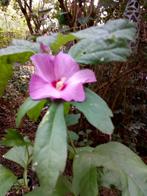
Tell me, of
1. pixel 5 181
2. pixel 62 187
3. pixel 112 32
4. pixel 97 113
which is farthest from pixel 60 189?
pixel 112 32

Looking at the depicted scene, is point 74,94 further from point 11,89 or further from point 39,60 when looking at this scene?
point 11,89

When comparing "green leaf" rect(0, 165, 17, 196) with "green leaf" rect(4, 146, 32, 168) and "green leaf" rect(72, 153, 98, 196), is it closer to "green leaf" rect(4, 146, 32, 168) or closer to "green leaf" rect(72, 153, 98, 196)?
"green leaf" rect(4, 146, 32, 168)

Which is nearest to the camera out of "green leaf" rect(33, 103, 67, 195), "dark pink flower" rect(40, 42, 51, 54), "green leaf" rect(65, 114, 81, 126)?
"green leaf" rect(33, 103, 67, 195)

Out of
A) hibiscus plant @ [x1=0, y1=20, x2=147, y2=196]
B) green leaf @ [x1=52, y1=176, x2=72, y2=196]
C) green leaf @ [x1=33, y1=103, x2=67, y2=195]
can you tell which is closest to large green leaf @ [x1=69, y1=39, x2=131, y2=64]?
hibiscus plant @ [x1=0, y1=20, x2=147, y2=196]

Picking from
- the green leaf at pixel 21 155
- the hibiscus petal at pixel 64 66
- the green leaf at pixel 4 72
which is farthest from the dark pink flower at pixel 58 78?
the green leaf at pixel 21 155

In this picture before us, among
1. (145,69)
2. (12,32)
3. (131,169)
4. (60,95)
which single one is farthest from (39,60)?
(12,32)

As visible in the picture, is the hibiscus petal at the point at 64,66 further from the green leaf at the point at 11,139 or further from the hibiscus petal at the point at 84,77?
the green leaf at the point at 11,139
